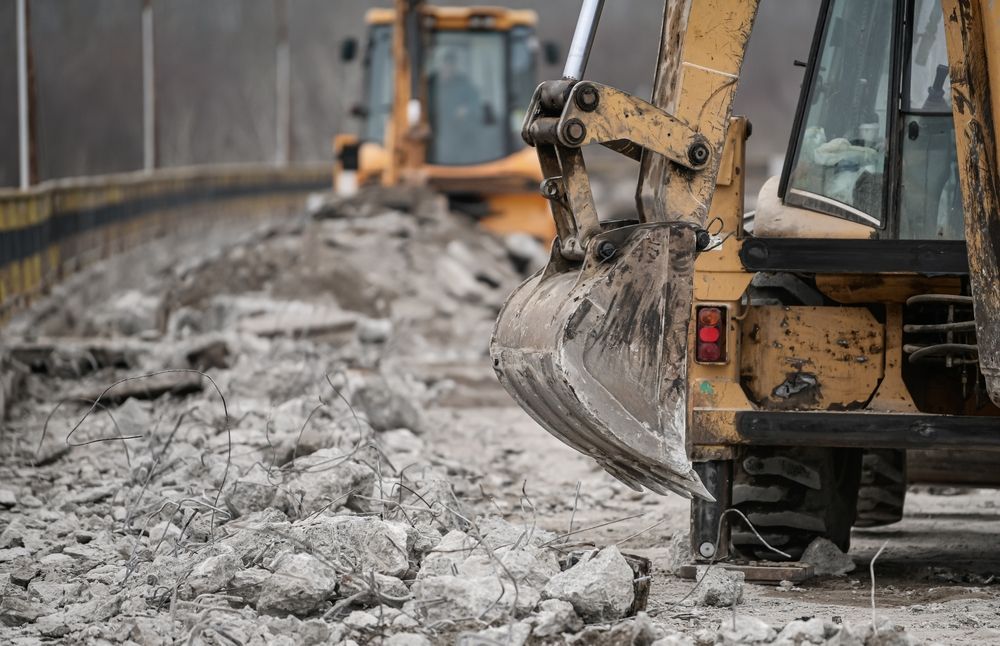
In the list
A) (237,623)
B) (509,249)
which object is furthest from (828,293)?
(509,249)

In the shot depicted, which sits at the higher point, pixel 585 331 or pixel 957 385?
pixel 585 331

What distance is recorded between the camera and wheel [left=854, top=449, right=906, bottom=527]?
22.6 ft

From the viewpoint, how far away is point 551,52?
2112 cm

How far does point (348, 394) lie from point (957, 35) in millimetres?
5187

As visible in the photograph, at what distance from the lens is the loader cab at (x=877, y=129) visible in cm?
589

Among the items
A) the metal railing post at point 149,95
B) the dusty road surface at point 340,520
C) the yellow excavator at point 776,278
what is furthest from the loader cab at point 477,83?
the yellow excavator at point 776,278

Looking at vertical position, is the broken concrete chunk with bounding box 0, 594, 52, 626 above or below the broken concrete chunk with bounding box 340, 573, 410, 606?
below

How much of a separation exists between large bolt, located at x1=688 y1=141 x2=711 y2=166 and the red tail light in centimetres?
75

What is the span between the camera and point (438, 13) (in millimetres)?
20109

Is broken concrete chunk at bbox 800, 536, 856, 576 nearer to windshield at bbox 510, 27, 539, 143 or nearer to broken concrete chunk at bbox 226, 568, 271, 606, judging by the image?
broken concrete chunk at bbox 226, 568, 271, 606

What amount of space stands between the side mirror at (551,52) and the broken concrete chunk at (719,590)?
16226mm

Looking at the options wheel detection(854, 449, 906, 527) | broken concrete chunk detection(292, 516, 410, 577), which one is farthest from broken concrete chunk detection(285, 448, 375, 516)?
wheel detection(854, 449, 906, 527)

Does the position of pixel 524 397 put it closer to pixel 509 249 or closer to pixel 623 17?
pixel 509 249

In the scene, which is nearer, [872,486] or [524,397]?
[524,397]
